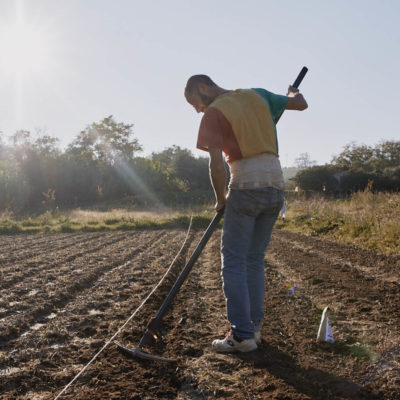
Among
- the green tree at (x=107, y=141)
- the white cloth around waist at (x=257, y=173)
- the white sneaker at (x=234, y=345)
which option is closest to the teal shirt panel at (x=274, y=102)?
the white cloth around waist at (x=257, y=173)

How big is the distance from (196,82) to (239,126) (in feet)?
1.57

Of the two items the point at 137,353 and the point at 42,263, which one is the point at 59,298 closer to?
the point at 137,353

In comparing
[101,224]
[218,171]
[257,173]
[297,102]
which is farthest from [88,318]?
[101,224]

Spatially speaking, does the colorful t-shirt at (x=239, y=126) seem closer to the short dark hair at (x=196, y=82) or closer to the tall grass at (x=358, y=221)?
the short dark hair at (x=196, y=82)

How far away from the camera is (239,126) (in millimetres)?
2500

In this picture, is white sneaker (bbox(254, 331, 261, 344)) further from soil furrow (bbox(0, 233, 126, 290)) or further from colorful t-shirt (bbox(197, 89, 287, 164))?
soil furrow (bbox(0, 233, 126, 290))

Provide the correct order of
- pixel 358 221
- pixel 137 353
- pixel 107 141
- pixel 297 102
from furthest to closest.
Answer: pixel 107 141, pixel 358 221, pixel 297 102, pixel 137 353

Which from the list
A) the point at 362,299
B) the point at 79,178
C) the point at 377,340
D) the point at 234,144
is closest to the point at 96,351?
the point at 234,144

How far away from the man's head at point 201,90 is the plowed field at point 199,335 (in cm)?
176

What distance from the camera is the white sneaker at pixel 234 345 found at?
2553 millimetres

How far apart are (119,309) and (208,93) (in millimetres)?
Result: 2447

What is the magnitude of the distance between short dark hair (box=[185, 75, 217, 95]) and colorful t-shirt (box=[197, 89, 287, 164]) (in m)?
0.18

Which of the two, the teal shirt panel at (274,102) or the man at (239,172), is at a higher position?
the teal shirt panel at (274,102)

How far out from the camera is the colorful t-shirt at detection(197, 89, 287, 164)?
2475mm
